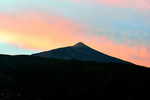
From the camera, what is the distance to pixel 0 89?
383 feet

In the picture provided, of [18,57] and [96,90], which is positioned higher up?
[18,57]

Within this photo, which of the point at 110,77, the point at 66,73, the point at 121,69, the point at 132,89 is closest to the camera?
the point at 132,89

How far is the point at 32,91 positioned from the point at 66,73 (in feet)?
62.4

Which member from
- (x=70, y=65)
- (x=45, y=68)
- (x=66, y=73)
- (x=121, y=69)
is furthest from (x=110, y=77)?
(x=45, y=68)

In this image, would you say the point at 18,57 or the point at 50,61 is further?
the point at 18,57

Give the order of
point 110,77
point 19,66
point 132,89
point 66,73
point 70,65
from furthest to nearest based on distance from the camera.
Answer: point 19,66 < point 70,65 < point 66,73 < point 110,77 < point 132,89

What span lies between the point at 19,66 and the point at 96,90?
65.3 metres

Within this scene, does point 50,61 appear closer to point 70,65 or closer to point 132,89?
point 70,65

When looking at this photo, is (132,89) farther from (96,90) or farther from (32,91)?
(32,91)

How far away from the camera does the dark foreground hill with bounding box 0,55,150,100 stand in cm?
10131

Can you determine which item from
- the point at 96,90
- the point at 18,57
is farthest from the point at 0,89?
the point at 18,57

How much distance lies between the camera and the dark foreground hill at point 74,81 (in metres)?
Answer: 101

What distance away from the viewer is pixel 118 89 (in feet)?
336

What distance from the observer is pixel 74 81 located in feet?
387
